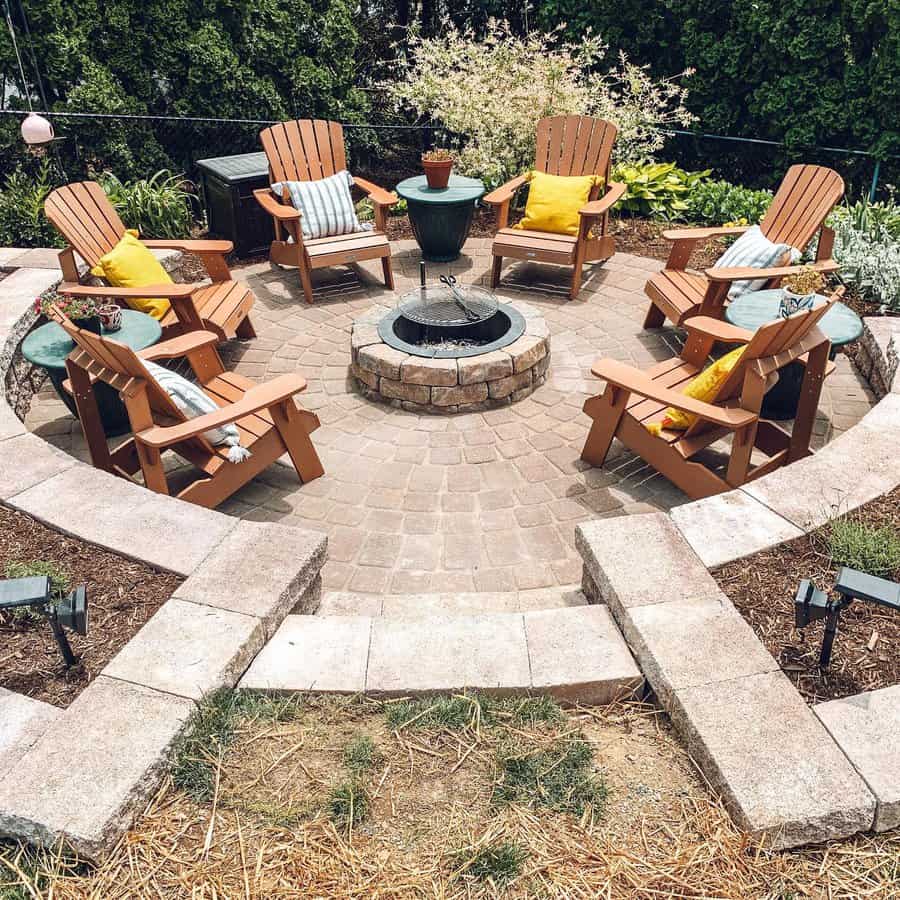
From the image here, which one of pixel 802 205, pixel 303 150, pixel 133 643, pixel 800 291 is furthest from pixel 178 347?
pixel 802 205

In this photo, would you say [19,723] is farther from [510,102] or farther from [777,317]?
[510,102]

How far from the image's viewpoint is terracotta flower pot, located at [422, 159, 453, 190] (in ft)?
20.5

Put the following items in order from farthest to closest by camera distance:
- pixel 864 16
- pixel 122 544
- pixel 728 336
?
pixel 864 16 → pixel 728 336 → pixel 122 544

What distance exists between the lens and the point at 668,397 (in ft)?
11.7

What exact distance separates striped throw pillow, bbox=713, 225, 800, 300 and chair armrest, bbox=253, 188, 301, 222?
2874 millimetres

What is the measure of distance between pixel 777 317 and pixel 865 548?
175 cm

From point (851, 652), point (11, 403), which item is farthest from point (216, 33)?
point (851, 652)

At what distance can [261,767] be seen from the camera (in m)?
2.32

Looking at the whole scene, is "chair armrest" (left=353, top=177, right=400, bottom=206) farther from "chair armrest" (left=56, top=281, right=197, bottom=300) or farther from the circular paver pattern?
"chair armrest" (left=56, top=281, right=197, bottom=300)

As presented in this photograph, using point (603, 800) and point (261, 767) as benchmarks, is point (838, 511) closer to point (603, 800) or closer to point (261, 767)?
point (603, 800)

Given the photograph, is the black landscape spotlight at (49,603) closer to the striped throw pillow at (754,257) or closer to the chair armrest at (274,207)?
the chair armrest at (274,207)

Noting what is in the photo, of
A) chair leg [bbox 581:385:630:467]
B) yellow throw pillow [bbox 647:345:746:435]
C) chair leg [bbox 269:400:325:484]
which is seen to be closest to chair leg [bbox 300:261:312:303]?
chair leg [bbox 269:400:325:484]

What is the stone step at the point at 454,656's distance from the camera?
2529 mm

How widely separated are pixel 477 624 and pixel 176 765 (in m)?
1.02
